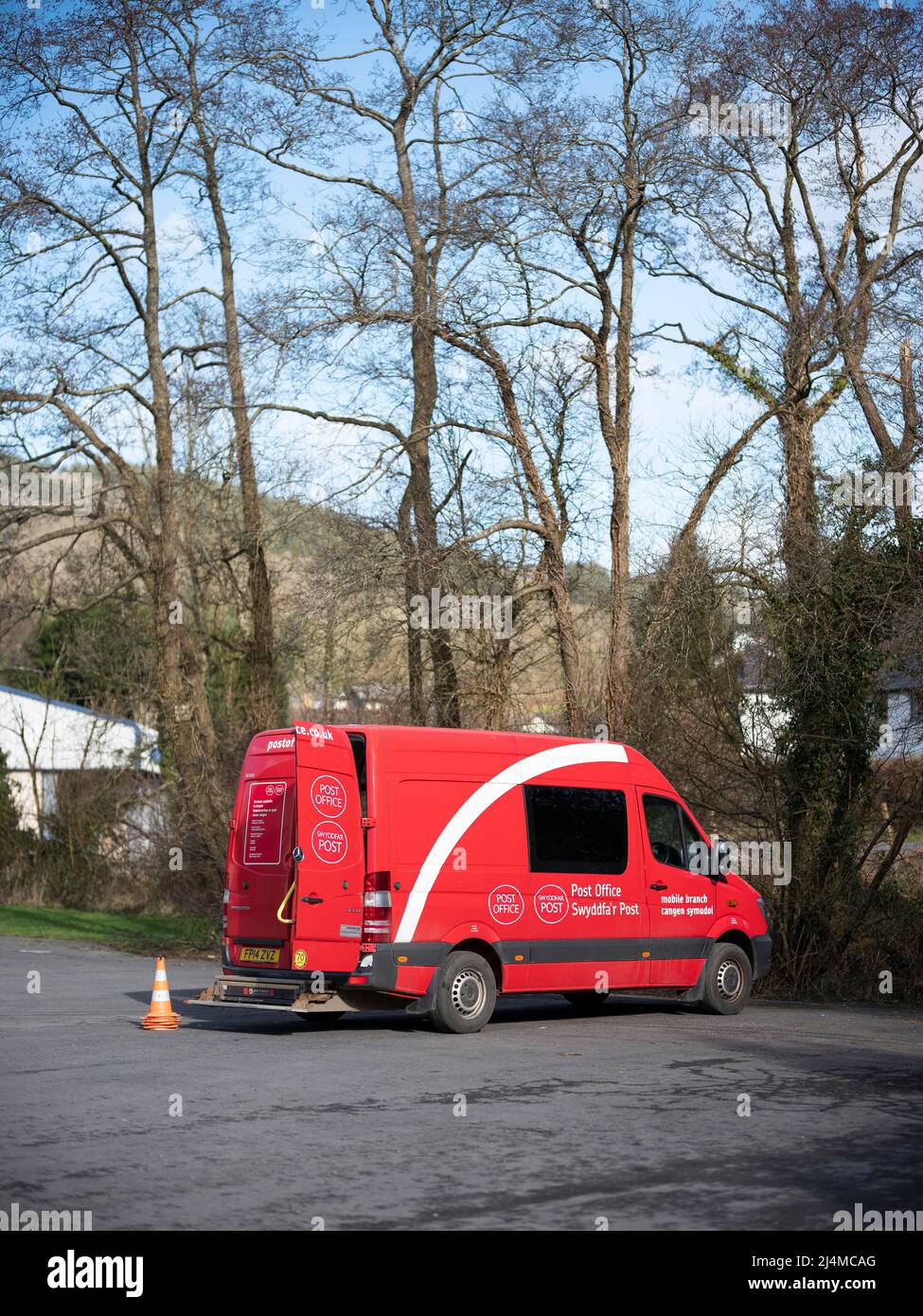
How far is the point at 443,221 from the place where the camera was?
78.5ft

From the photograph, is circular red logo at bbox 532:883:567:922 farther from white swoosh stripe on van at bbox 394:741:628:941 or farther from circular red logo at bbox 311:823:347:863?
circular red logo at bbox 311:823:347:863

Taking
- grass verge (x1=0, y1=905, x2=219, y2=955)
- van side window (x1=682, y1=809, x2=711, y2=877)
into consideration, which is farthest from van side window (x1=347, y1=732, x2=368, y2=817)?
grass verge (x1=0, y1=905, x2=219, y2=955)

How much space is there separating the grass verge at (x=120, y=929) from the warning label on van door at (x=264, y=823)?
1090 centimetres

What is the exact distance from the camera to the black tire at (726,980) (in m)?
15.7

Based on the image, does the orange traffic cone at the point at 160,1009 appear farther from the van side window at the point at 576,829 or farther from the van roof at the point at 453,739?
the van side window at the point at 576,829

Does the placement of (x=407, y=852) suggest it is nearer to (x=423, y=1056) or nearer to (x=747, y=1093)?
(x=423, y=1056)

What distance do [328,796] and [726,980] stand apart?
17.1 ft

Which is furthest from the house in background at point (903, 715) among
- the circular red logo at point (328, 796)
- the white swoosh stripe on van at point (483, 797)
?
the circular red logo at point (328, 796)

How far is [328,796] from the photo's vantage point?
13312mm

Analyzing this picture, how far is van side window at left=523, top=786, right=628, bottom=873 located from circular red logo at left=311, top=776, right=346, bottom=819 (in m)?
2.05

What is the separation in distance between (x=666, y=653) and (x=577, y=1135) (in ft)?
40.5

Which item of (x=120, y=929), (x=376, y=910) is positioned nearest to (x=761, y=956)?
(x=376, y=910)

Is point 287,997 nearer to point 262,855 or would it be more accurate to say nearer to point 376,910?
point 376,910

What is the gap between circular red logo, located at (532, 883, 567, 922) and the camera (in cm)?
1427
